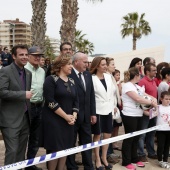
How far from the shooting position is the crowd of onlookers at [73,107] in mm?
3695

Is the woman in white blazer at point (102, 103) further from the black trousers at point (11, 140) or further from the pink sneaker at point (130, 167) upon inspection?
the black trousers at point (11, 140)

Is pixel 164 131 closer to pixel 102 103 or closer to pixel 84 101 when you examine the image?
pixel 102 103

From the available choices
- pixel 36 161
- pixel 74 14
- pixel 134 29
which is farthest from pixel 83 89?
pixel 134 29

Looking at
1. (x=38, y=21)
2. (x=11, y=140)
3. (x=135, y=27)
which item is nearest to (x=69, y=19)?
(x=38, y=21)

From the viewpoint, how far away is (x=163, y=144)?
5.25 m

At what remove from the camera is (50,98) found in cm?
372

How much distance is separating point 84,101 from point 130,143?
1268 millimetres

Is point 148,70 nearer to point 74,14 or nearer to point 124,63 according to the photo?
point 74,14

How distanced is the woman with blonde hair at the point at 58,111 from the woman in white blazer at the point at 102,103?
81 cm

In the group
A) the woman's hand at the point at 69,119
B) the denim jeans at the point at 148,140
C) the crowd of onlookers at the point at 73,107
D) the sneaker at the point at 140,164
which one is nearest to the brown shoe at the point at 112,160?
the crowd of onlookers at the point at 73,107

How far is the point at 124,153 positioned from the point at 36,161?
2160 mm

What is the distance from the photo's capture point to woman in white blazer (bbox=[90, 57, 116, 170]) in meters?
4.67

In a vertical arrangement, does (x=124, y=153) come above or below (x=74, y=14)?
below

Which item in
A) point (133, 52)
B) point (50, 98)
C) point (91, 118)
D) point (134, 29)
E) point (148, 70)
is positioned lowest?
point (91, 118)
